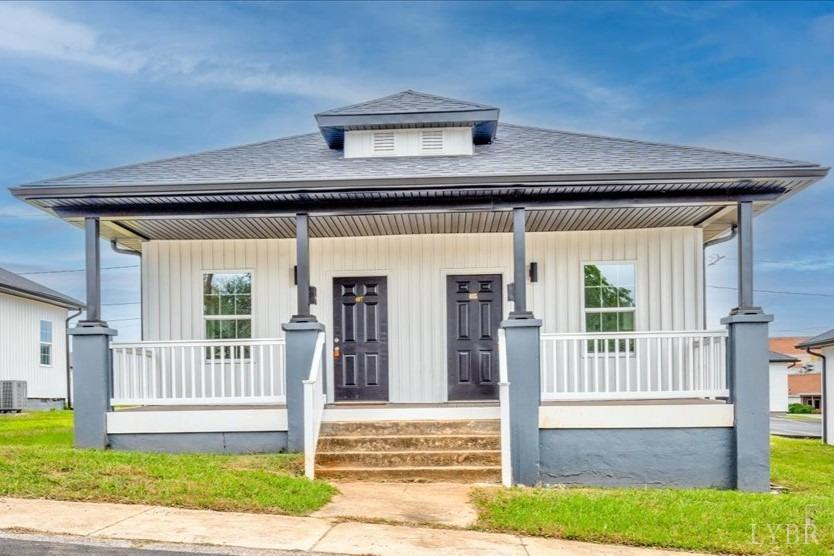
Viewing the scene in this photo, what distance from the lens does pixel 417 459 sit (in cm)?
894

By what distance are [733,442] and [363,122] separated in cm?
663

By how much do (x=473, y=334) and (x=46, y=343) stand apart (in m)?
18.5

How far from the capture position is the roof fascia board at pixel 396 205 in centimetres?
951

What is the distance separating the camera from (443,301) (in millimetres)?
11805

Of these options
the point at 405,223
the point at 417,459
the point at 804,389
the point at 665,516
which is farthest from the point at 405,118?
the point at 804,389

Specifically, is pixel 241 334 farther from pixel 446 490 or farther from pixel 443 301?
pixel 446 490

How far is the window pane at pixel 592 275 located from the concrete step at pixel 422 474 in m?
3.99

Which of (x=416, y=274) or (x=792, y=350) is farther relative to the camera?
(x=792, y=350)

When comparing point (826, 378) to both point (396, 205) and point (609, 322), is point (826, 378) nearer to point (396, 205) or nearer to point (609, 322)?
point (609, 322)

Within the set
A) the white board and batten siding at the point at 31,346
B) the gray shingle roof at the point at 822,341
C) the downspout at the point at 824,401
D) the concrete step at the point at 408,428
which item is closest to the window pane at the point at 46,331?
the white board and batten siding at the point at 31,346

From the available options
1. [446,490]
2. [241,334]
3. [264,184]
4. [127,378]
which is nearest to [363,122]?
[264,184]

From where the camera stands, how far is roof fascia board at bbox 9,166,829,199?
29.8 feet

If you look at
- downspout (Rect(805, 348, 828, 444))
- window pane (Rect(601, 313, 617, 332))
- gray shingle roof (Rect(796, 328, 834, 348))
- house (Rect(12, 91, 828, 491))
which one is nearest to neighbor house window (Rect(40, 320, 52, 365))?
house (Rect(12, 91, 828, 491))

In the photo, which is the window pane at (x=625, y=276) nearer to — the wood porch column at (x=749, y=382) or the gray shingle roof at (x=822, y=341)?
the wood porch column at (x=749, y=382)
